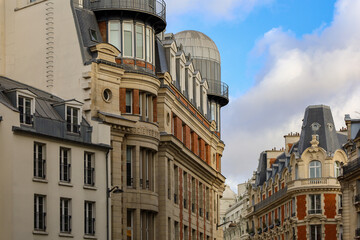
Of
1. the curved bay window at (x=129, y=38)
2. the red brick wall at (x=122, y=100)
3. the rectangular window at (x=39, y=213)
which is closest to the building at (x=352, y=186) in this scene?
the curved bay window at (x=129, y=38)

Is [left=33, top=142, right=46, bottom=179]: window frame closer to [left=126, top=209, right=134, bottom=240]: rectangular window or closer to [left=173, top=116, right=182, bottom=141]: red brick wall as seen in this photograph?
[left=126, top=209, right=134, bottom=240]: rectangular window

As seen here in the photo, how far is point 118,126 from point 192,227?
19.4m

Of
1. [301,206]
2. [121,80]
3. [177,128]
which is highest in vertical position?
[121,80]

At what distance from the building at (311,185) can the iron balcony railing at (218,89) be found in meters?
17.8

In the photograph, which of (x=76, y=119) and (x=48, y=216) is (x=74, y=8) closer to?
(x=76, y=119)

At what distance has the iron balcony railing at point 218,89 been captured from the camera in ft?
276

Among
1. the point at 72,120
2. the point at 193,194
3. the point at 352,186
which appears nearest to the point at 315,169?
the point at 352,186

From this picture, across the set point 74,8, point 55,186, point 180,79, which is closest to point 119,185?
point 55,186

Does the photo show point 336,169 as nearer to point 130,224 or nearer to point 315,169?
point 315,169

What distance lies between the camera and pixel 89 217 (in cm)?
5200

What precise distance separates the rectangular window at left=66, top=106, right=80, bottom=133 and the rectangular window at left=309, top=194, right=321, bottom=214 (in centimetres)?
5410

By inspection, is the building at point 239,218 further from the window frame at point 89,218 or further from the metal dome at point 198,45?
the window frame at point 89,218

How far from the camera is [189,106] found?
72375 millimetres

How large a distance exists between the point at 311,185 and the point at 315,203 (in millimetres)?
2092
